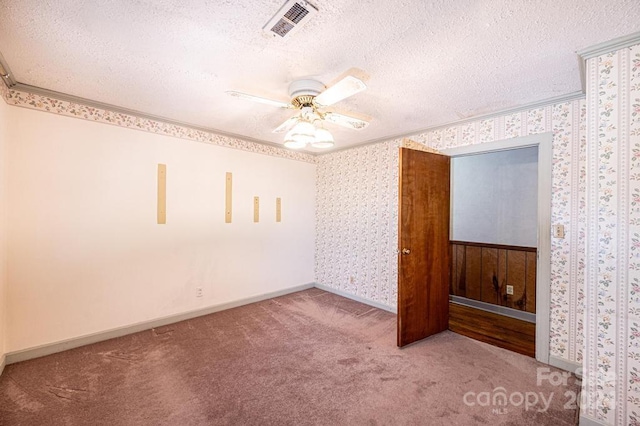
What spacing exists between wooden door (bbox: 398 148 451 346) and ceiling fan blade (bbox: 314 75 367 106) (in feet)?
3.69

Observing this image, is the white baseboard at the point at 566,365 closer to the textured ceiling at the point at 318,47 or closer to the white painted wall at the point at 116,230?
the textured ceiling at the point at 318,47

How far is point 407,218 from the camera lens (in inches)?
106

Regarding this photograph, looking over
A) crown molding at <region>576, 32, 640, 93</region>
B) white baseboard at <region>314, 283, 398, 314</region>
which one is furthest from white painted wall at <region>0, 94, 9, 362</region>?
crown molding at <region>576, 32, 640, 93</region>

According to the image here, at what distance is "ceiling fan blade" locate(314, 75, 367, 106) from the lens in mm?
1616

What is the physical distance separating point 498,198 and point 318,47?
11.9 ft

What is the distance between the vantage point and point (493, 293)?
3.79 m

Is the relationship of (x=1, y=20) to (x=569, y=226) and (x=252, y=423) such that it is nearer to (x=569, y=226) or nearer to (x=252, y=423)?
(x=252, y=423)

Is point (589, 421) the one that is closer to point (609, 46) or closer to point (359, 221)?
point (609, 46)

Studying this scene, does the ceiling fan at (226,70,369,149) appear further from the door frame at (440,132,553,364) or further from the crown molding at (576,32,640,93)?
the door frame at (440,132,553,364)

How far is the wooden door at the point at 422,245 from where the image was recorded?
2.65 meters

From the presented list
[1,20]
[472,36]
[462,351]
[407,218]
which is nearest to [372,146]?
[407,218]

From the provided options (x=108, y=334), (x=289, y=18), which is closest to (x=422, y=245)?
(x=289, y=18)

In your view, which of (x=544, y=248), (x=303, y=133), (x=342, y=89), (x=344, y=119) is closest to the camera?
(x=342, y=89)

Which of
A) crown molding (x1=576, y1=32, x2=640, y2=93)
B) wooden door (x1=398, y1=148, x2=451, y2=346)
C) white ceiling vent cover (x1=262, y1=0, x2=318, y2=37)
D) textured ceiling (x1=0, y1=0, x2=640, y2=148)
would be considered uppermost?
textured ceiling (x1=0, y1=0, x2=640, y2=148)
